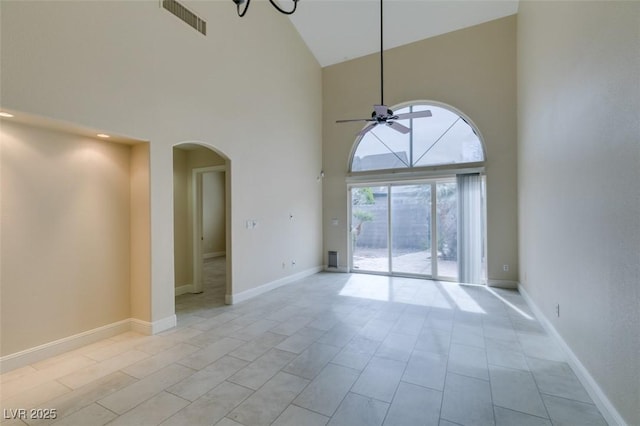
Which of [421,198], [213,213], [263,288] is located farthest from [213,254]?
[421,198]

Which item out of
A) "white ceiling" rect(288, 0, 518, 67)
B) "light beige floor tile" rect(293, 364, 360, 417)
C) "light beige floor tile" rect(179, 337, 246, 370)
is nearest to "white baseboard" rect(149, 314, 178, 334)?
"light beige floor tile" rect(179, 337, 246, 370)

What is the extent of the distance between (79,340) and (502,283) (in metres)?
6.95

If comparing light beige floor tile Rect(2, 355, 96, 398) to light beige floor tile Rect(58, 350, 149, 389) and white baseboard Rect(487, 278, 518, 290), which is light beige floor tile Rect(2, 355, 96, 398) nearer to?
light beige floor tile Rect(58, 350, 149, 389)

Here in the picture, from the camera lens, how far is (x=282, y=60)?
20.1ft

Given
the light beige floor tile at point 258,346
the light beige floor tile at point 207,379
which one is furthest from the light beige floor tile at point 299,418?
the light beige floor tile at point 258,346

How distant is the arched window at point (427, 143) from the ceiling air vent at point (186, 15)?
422 centimetres

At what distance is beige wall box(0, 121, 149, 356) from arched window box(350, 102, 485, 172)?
16.7 feet

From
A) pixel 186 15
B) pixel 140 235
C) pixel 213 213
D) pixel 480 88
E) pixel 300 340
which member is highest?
pixel 186 15

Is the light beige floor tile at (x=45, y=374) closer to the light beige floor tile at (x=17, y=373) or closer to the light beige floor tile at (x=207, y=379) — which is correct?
the light beige floor tile at (x=17, y=373)

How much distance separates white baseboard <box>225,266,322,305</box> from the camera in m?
4.82

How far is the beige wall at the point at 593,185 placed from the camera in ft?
5.99

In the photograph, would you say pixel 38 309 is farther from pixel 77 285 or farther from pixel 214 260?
pixel 214 260

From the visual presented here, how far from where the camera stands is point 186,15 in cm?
403

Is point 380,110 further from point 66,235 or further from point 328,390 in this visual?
point 66,235
